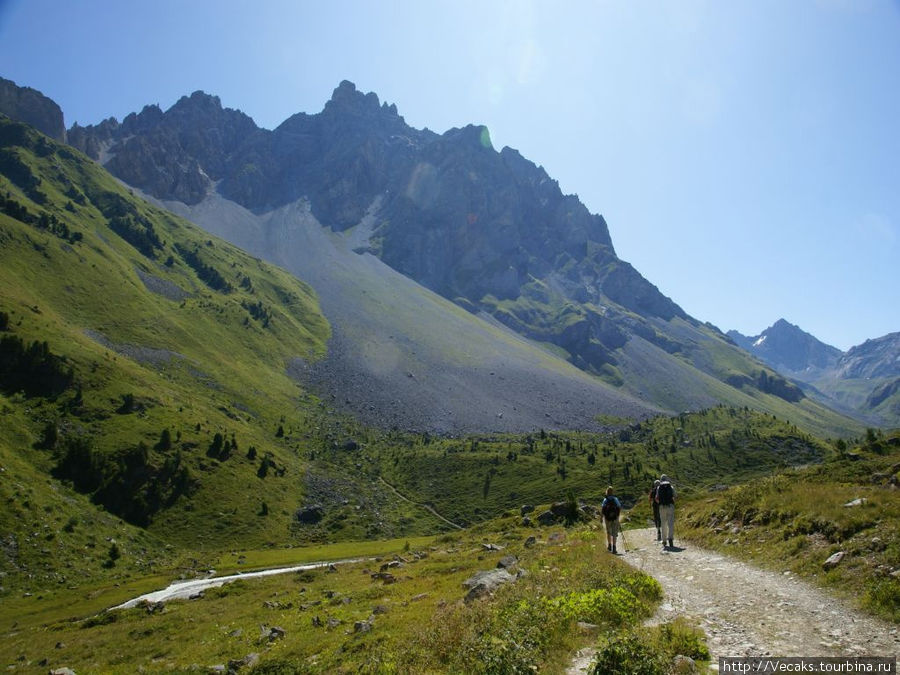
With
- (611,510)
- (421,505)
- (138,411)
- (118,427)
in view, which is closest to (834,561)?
(611,510)

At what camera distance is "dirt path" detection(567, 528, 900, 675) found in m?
11.7

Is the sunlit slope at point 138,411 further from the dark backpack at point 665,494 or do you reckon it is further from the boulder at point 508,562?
the dark backpack at point 665,494

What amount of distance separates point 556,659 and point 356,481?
133442 mm

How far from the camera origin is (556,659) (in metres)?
12.9

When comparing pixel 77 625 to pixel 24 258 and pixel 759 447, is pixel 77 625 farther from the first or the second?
pixel 759 447

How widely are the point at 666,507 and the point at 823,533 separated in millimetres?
9397

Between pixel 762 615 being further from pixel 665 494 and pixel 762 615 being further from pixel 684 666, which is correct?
pixel 665 494

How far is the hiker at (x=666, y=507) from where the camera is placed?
90.2ft

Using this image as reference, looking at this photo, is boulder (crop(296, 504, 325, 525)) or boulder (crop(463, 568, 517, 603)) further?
boulder (crop(296, 504, 325, 525))

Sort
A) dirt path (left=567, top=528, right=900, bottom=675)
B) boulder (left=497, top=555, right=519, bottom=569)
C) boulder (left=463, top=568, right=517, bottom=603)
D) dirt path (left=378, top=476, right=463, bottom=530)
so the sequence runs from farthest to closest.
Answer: dirt path (left=378, top=476, right=463, bottom=530), boulder (left=497, top=555, right=519, bottom=569), boulder (left=463, top=568, right=517, bottom=603), dirt path (left=567, top=528, right=900, bottom=675)

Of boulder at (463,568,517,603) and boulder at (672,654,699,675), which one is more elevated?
boulder at (672,654,699,675)

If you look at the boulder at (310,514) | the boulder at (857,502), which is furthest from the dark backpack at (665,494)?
the boulder at (310,514)

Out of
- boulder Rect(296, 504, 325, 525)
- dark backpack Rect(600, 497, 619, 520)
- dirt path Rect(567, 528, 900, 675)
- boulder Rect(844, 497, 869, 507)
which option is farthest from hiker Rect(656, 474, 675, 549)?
boulder Rect(296, 504, 325, 525)

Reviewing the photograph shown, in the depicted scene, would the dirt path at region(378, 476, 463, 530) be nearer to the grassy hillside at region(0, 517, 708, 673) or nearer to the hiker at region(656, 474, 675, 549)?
the grassy hillside at region(0, 517, 708, 673)
